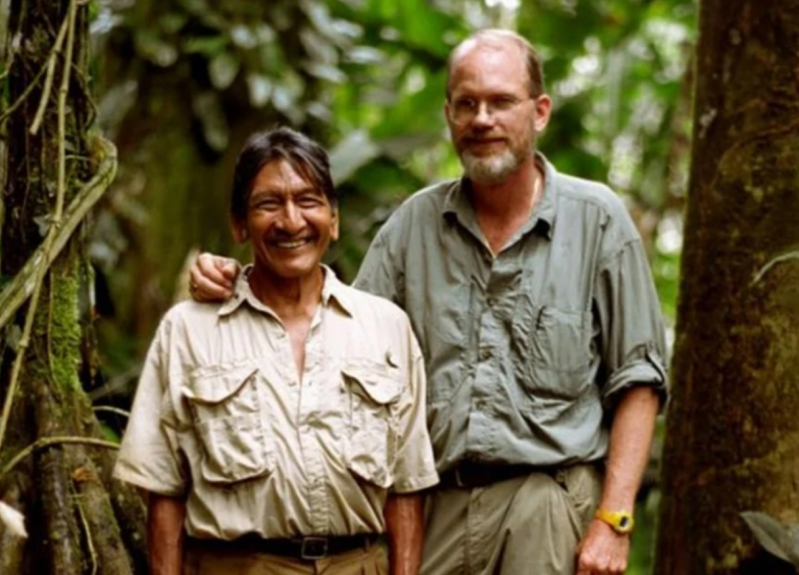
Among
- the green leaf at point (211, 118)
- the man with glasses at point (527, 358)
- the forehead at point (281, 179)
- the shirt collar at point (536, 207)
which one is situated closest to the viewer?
the forehead at point (281, 179)

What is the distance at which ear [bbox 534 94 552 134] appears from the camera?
137 inches

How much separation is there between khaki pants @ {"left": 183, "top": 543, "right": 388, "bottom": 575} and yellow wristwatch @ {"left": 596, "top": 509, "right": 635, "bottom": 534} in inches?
23.9

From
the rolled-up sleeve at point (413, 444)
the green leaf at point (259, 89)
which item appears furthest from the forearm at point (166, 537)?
the green leaf at point (259, 89)

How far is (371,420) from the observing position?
3.03 meters

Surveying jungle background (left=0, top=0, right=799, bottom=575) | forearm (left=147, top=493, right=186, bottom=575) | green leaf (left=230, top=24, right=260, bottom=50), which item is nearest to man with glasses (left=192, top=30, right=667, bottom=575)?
forearm (left=147, top=493, right=186, bottom=575)

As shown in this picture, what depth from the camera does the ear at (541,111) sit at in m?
3.49

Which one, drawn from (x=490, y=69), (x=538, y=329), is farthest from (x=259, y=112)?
(x=538, y=329)

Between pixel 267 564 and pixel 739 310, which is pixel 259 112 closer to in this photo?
pixel 739 310

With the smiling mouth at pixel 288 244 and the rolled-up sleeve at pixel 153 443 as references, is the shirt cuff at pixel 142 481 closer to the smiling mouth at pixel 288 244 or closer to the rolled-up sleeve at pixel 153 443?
the rolled-up sleeve at pixel 153 443

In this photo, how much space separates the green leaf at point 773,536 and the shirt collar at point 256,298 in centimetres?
118

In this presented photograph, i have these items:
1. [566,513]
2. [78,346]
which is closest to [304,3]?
→ [78,346]

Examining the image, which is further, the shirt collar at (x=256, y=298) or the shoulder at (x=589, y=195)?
the shoulder at (x=589, y=195)

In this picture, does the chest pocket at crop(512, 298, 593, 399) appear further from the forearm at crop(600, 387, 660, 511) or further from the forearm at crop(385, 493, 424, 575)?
the forearm at crop(385, 493, 424, 575)

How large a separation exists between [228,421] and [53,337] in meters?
0.87
